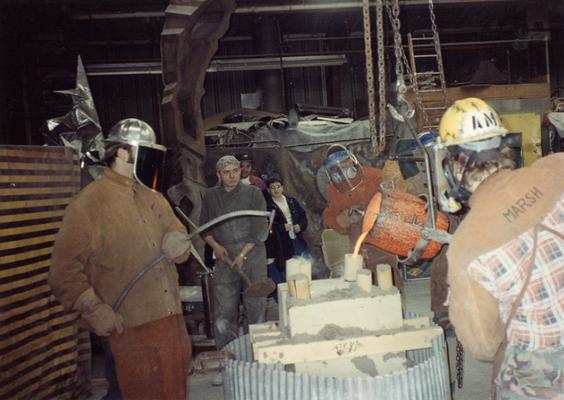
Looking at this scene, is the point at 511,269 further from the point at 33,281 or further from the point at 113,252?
the point at 33,281

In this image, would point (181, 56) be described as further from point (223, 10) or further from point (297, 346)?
point (297, 346)

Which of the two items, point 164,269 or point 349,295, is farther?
point 164,269

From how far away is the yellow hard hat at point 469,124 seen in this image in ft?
6.92

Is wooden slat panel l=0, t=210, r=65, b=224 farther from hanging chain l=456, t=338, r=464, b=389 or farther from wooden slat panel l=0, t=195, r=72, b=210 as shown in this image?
hanging chain l=456, t=338, r=464, b=389

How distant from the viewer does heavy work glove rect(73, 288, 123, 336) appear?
9.37 feet

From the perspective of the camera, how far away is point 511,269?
69.0 inches

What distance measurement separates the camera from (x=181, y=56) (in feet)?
22.2

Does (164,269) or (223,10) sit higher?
(223,10)

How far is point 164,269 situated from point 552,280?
88.2 inches

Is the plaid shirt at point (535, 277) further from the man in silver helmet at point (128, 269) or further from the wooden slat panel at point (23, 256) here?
the wooden slat panel at point (23, 256)

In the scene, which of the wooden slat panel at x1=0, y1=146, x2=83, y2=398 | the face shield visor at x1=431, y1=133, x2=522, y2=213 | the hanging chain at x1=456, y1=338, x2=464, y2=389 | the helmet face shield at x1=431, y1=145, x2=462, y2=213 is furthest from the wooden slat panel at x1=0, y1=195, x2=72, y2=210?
the hanging chain at x1=456, y1=338, x2=464, y2=389

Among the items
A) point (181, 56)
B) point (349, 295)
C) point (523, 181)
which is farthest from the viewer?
point (181, 56)

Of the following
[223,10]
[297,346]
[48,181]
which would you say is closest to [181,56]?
[223,10]

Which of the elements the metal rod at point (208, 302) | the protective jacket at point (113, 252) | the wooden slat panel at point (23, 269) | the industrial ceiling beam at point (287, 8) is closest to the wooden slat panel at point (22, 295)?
the wooden slat panel at point (23, 269)
